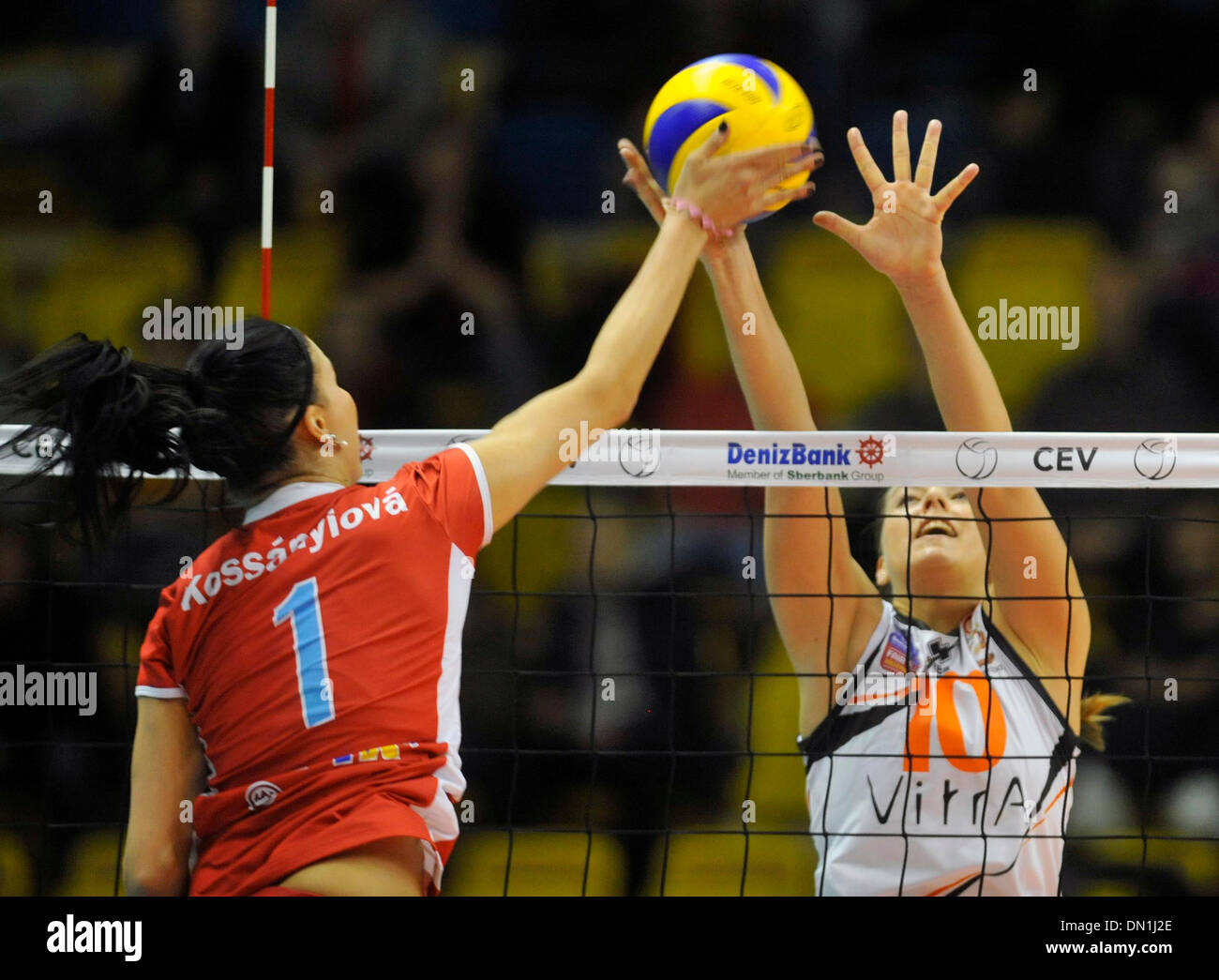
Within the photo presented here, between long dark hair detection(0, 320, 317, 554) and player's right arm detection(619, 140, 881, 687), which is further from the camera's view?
player's right arm detection(619, 140, 881, 687)

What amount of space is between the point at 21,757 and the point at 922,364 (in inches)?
166

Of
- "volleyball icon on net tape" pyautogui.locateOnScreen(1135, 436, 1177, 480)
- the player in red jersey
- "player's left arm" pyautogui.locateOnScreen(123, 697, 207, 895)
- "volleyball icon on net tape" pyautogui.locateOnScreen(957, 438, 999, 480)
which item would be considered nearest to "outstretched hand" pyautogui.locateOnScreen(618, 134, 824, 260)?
the player in red jersey

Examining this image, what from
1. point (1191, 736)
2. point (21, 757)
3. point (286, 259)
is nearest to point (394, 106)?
point (286, 259)

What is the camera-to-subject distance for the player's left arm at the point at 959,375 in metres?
3.02

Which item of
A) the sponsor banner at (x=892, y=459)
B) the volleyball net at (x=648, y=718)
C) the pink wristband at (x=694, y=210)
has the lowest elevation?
the volleyball net at (x=648, y=718)

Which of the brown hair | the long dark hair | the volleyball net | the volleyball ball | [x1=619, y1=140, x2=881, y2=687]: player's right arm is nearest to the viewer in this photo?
the long dark hair

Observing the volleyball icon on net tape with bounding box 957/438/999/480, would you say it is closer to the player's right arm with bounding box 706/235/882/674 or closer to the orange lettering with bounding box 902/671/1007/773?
the player's right arm with bounding box 706/235/882/674

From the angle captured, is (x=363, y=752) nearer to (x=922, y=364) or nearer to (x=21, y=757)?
(x=21, y=757)

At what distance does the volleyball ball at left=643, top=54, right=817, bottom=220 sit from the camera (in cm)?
296

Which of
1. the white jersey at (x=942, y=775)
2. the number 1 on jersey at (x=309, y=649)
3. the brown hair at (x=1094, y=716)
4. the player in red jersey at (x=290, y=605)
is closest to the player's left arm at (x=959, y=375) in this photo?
the white jersey at (x=942, y=775)

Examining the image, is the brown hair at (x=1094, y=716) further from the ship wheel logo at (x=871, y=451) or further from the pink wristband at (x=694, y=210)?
the pink wristband at (x=694, y=210)

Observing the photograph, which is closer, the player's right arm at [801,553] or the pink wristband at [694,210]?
the pink wristband at [694,210]

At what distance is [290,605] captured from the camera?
6.79 feet

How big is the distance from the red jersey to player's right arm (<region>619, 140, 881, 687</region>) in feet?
3.97
